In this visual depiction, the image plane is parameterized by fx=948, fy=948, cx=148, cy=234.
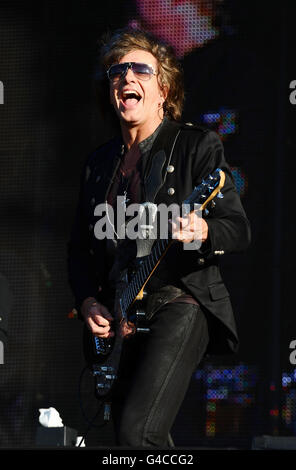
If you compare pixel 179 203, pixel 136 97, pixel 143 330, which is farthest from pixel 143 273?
pixel 136 97

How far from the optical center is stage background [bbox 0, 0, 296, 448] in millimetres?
5570

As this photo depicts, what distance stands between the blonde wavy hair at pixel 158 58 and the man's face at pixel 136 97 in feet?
0.09

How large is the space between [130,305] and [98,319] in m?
0.20

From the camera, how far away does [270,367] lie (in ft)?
18.1

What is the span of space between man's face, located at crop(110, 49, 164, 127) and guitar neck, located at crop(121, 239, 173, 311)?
591mm

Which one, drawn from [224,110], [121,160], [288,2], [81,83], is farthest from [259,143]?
[121,160]

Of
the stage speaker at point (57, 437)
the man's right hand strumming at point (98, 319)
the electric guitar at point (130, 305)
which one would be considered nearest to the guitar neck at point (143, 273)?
the electric guitar at point (130, 305)

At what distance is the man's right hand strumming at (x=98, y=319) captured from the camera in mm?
3766

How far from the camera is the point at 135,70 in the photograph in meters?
3.96

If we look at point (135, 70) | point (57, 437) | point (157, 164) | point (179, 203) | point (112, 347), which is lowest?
point (57, 437)

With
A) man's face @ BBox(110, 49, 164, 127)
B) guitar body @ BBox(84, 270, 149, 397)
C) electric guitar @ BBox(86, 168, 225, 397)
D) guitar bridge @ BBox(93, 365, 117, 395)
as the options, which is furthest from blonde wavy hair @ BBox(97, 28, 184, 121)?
guitar bridge @ BBox(93, 365, 117, 395)

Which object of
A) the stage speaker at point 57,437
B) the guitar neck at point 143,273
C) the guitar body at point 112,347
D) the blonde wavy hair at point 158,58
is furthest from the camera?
the stage speaker at point 57,437

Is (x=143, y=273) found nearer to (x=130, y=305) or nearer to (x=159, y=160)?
(x=130, y=305)

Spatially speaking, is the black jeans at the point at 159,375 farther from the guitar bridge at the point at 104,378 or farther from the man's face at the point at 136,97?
the man's face at the point at 136,97
